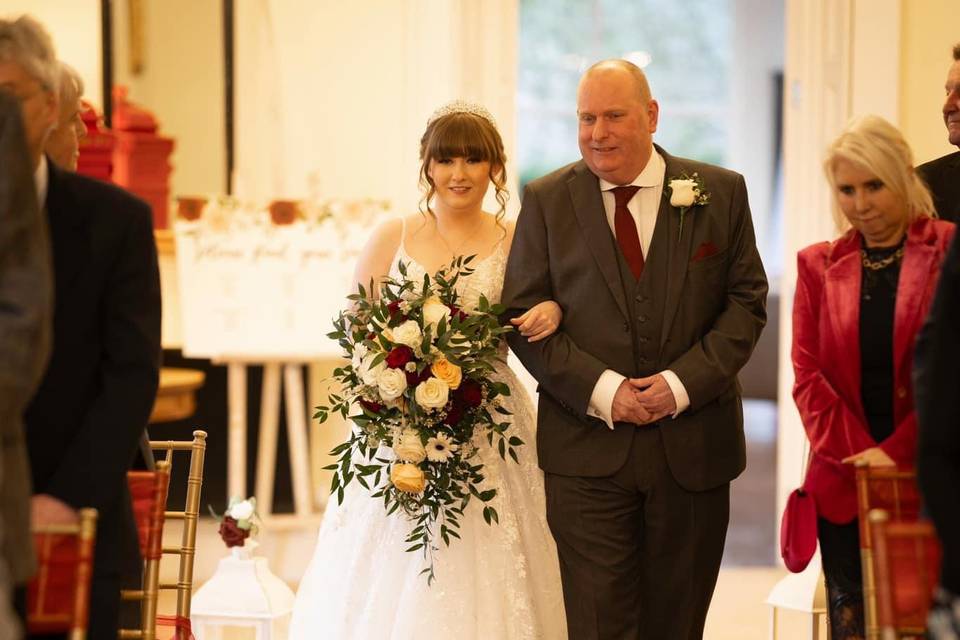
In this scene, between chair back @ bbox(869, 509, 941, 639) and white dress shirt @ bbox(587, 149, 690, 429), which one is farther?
white dress shirt @ bbox(587, 149, 690, 429)

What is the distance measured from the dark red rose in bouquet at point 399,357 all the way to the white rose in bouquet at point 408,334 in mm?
19

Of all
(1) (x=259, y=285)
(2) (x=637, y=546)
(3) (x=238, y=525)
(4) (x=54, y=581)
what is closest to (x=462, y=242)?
(2) (x=637, y=546)

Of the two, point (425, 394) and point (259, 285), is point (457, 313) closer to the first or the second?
point (425, 394)

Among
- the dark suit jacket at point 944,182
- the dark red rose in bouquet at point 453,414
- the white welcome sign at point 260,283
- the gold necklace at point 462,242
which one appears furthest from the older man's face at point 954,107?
the white welcome sign at point 260,283

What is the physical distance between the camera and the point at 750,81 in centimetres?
1273

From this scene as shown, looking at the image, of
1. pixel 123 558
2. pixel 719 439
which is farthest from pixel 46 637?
pixel 719 439

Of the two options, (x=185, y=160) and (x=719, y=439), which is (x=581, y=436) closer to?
(x=719, y=439)

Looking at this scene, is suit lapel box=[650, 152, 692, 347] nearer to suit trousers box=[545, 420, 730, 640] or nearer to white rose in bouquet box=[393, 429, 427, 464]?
suit trousers box=[545, 420, 730, 640]

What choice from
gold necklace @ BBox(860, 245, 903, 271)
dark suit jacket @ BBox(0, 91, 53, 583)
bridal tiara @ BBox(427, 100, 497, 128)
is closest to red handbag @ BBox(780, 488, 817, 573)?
gold necklace @ BBox(860, 245, 903, 271)

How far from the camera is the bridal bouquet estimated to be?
11.9 ft

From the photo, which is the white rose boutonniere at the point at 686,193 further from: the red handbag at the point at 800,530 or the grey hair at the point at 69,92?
the grey hair at the point at 69,92

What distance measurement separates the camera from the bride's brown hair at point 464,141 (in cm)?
Answer: 395

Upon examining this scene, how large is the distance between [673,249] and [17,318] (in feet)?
6.66

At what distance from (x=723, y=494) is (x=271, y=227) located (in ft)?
10.5
